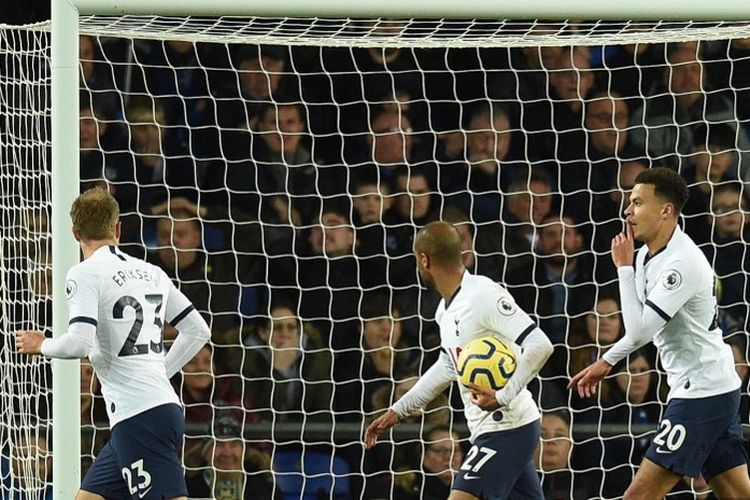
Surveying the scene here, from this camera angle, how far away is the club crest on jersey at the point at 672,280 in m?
5.63

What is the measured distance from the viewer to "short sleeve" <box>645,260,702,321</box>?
5.61 meters

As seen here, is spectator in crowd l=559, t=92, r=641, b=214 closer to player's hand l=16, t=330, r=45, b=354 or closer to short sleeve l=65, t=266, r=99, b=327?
short sleeve l=65, t=266, r=99, b=327

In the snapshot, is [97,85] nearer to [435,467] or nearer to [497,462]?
[435,467]

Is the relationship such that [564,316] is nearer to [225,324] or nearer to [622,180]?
[622,180]

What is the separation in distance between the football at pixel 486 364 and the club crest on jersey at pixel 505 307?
0.40 ft

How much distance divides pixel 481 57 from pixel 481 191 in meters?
0.80

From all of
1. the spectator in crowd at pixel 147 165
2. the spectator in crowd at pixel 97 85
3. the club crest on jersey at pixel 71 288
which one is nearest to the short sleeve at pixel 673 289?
the club crest on jersey at pixel 71 288

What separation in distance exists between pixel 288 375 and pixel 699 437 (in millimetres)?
2685

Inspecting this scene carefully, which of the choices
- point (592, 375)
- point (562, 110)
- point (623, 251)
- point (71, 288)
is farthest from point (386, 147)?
point (71, 288)

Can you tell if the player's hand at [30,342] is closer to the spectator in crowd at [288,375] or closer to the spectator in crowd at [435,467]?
the spectator in crowd at [288,375]

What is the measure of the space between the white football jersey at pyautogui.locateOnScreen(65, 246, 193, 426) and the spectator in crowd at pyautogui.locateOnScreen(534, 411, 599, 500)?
8.93 feet

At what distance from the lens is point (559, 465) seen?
767 cm

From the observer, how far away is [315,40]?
6.86 metres

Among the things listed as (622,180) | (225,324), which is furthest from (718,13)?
(225,324)
